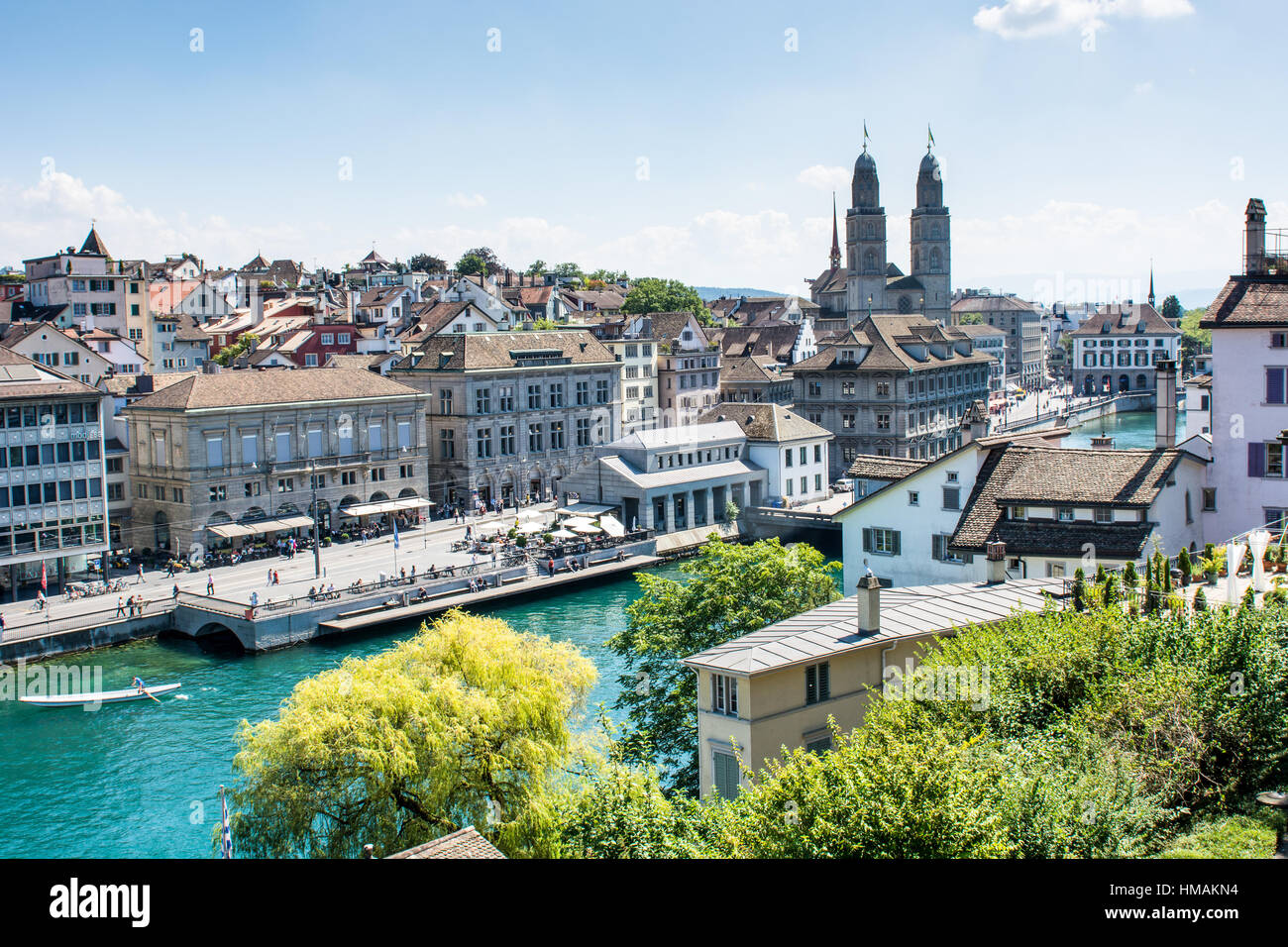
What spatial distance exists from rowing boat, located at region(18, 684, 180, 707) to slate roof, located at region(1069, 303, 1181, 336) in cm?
14441

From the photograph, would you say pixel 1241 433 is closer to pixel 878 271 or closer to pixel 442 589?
pixel 442 589

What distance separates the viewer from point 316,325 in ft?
332

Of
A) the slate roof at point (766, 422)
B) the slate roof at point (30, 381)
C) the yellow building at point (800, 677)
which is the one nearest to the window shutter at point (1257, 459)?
the yellow building at point (800, 677)

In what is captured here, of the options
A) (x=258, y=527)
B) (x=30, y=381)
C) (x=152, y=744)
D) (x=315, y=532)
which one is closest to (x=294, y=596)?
(x=315, y=532)

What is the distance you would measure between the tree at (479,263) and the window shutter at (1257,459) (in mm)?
110403

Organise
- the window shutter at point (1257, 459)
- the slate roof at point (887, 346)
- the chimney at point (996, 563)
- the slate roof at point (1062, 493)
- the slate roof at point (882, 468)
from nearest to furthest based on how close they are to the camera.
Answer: the chimney at point (996, 563)
the window shutter at point (1257, 459)
the slate roof at point (1062, 493)
the slate roof at point (882, 468)
the slate roof at point (887, 346)

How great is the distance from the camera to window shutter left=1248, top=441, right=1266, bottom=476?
1353 inches

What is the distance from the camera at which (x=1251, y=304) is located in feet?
112

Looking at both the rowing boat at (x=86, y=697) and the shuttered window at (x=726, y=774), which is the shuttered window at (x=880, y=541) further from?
the rowing boat at (x=86, y=697)

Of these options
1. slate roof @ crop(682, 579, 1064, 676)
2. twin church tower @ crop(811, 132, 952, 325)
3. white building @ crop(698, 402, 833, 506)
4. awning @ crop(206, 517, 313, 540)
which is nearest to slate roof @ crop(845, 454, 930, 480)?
slate roof @ crop(682, 579, 1064, 676)

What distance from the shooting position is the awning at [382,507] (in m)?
64.9

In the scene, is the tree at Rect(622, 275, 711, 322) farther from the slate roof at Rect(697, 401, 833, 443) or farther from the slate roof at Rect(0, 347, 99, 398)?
the slate roof at Rect(0, 347, 99, 398)

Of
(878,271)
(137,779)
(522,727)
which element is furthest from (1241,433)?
(878,271)

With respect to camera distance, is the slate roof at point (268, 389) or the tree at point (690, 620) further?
the slate roof at point (268, 389)
